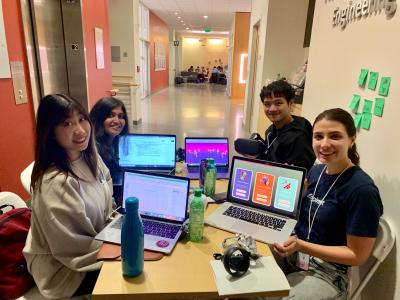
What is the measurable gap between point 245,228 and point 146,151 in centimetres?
102

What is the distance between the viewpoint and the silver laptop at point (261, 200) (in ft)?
4.78

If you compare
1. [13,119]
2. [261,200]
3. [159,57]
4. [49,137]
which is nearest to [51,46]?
[13,119]

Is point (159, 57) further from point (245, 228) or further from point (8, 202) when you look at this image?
point (245, 228)

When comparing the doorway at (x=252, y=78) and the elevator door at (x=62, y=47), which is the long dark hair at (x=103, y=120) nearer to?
the elevator door at (x=62, y=47)

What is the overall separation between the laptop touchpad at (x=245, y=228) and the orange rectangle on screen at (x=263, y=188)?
18 cm

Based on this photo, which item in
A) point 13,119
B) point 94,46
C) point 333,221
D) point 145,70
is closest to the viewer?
point 333,221

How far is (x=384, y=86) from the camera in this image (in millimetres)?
1560

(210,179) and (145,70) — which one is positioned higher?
(145,70)

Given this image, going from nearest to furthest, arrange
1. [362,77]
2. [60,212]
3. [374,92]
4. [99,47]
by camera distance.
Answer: [60,212], [374,92], [362,77], [99,47]

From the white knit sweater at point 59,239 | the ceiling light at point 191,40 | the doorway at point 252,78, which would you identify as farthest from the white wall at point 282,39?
the ceiling light at point 191,40

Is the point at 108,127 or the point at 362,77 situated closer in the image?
the point at 362,77

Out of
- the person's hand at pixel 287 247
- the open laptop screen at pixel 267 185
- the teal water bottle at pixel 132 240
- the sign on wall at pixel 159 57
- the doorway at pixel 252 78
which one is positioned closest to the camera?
the teal water bottle at pixel 132 240

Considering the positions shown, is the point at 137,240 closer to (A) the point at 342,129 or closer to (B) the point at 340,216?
(B) the point at 340,216

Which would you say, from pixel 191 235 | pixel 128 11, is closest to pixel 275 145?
pixel 191 235
